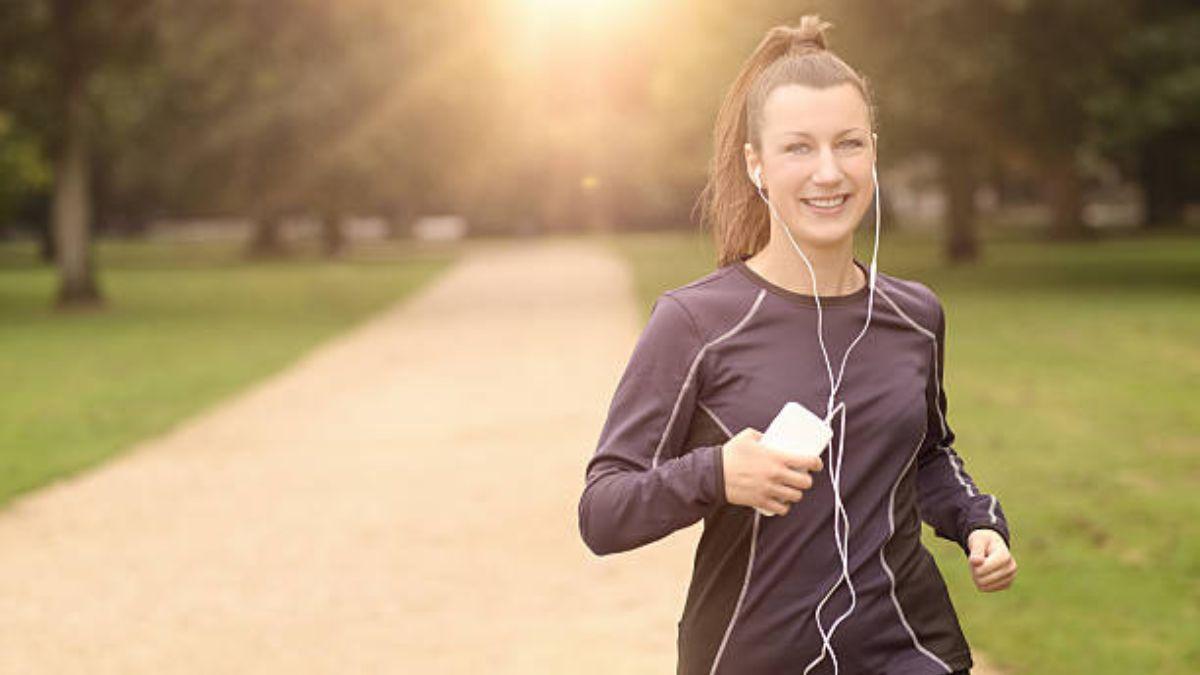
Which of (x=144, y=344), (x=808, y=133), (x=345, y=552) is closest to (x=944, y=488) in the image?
(x=808, y=133)

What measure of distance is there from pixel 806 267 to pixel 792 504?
402 millimetres

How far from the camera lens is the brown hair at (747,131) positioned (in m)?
2.47

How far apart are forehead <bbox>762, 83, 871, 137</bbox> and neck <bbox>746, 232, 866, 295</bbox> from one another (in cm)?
20

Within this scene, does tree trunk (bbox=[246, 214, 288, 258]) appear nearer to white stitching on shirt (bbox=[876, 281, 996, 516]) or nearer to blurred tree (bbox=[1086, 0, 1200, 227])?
blurred tree (bbox=[1086, 0, 1200, 227])

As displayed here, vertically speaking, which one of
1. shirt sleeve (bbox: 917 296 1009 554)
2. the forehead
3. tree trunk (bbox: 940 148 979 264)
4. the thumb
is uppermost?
the forehead

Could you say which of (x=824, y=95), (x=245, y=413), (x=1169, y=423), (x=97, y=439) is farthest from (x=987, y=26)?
(x=824, y=95)

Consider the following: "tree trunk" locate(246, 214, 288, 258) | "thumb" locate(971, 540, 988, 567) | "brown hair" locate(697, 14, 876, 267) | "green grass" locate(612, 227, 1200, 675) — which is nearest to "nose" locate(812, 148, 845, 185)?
A: "brown hair" locate(697, 14, 876, 267)

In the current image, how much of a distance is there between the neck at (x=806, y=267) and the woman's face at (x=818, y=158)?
0.03m

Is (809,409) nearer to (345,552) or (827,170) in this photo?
(827,170)

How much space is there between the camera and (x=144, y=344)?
19.2 m

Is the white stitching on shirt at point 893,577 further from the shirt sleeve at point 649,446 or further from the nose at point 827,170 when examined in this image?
the nose at point 827,170

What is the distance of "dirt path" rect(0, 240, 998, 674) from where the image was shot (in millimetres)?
5707

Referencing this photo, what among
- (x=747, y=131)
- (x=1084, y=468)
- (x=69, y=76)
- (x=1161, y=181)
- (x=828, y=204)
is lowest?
(x=1161, y=181)

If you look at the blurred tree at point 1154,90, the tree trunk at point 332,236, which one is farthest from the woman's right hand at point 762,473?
the tree trunk at point 332,236
